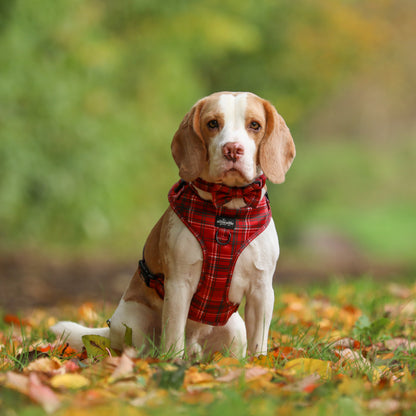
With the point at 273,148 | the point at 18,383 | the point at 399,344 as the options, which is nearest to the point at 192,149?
the point at 273,148

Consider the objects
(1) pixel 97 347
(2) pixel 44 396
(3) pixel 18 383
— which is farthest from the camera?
(1) pixel 97 347

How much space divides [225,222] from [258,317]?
0.48 meters

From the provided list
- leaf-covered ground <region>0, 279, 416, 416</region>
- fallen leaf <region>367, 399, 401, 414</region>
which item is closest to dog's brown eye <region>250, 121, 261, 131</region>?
leaf-covered ground <region>0, 279, 416, 416</region>

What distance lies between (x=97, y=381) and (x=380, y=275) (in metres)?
7.75

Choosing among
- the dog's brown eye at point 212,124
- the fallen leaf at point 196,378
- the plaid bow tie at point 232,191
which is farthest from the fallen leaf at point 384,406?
the dog's brown eye at point 212,124

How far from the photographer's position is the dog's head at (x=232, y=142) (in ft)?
8.48

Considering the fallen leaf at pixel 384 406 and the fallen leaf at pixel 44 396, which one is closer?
the fallen leaf at pixel 44 396

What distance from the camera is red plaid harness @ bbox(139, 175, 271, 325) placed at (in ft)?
8.79

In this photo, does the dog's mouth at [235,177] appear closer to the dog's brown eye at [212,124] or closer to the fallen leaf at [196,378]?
the dog's brown eye at [212,124]

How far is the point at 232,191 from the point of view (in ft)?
8.86

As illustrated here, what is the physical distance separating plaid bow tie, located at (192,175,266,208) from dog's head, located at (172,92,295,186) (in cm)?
3

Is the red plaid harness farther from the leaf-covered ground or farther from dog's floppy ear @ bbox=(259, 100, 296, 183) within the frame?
the leaf-covered ground

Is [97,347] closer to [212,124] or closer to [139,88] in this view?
[212,124]

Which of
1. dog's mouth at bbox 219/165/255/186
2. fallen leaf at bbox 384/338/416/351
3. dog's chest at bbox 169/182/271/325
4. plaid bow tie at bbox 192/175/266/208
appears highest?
dog's mouth at bbox 219/165/255/186
